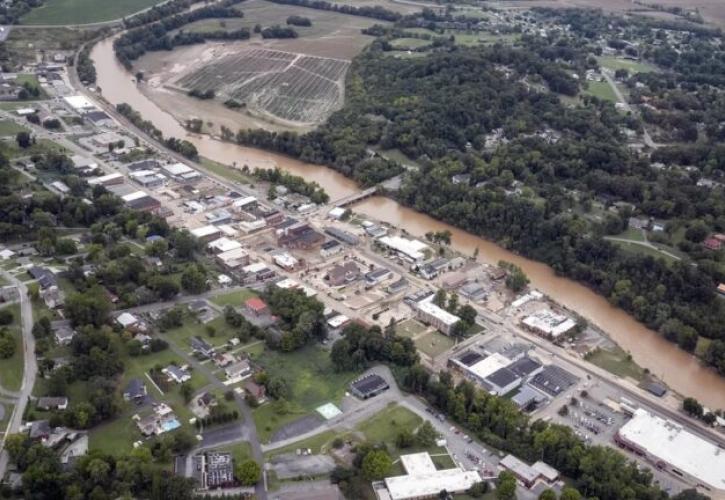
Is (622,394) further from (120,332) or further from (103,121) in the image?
(103,121)

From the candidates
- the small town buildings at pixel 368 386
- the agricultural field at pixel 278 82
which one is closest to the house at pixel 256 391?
the small town buildings at pixel 368 386

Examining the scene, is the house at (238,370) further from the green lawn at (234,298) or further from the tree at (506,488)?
the tree at (506,488)

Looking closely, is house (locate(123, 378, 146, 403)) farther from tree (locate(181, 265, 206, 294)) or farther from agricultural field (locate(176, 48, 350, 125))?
agricultural field (locate(176, 48, 350, 125))

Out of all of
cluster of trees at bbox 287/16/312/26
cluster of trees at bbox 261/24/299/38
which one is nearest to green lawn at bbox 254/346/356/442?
cluster of trees at bbox 261/24/299/38

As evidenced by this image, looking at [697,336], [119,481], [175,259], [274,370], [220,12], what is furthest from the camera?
[220,12]

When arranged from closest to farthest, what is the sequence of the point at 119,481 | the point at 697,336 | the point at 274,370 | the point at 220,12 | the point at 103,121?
the point at 119,481 → the point at 274,370 → the point at 697,336 → the point at 103,121 → the point at 220,12

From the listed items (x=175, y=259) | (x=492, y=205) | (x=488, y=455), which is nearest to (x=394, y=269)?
(x=492, y=205)

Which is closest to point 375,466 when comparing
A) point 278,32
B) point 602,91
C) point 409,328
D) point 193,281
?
point 409,328
